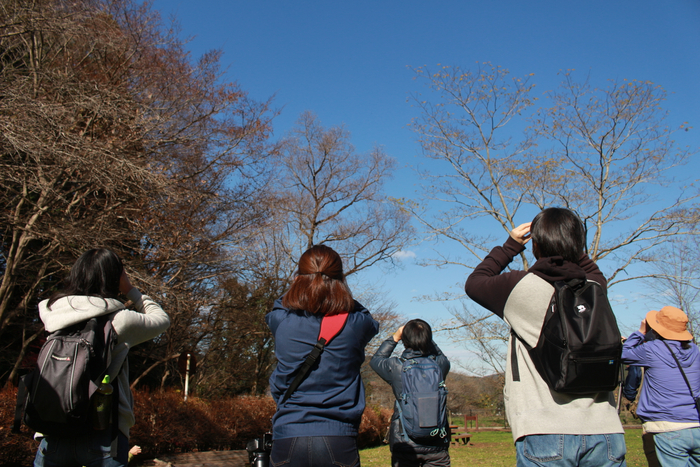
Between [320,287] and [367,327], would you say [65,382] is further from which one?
[367,327]

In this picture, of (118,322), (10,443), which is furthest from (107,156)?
(118,322)

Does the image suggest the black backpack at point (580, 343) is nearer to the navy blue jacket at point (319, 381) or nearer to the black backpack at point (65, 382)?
the navy blue jacket at point (319, 381)

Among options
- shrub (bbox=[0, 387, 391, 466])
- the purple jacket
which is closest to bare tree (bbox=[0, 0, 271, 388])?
shrub (bbox=[0, 387, 391, 466])

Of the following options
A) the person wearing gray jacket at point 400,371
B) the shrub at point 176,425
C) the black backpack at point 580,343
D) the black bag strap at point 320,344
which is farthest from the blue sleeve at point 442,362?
the shrub at point 176,425

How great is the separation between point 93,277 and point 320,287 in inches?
47.3

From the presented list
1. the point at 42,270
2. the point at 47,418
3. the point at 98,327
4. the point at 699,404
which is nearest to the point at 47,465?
the point at 47,418

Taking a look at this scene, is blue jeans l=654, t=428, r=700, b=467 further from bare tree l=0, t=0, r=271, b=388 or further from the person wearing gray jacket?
bare tree l=0, t=0, r=271, b=388

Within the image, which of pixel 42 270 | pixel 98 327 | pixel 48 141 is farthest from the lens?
pixel 42 270

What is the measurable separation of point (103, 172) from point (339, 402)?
21.6ft

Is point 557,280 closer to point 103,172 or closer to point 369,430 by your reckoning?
point 103,172

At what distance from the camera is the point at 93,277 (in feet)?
8.04

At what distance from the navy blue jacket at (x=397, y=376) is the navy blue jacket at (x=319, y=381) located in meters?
1.66

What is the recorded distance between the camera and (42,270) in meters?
9.00

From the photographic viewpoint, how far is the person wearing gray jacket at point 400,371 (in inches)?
143
